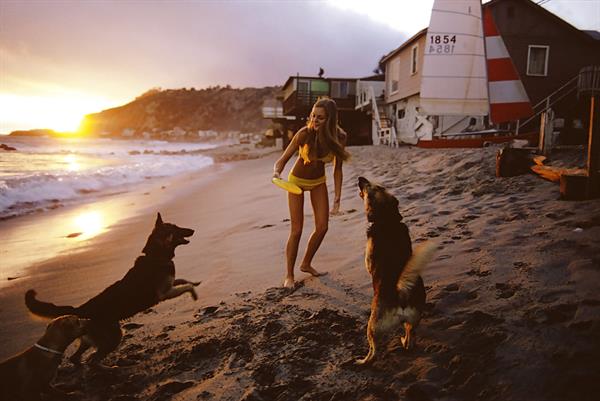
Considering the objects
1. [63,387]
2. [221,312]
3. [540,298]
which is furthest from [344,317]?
[63,387]

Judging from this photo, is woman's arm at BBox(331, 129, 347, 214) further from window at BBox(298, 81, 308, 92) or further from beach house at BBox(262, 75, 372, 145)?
window at BBox(298, 81, 308, 92)

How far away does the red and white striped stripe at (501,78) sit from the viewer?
36.8 ft

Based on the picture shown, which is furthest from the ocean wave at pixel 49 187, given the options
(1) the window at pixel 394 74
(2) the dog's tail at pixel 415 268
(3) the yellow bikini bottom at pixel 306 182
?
(1) the window at pixel 394 74

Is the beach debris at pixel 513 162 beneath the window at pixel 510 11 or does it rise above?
beneath

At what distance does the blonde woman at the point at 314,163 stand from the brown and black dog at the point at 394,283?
162 centimetres

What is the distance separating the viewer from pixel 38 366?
233 centimetres

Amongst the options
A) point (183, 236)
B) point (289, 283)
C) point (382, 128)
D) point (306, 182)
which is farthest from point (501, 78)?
point (382, 128)

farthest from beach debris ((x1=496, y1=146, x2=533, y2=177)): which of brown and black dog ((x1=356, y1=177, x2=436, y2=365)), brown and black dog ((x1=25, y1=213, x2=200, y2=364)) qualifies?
brown and black dog ((x1=25, y1=213, x2=200, y2=364))

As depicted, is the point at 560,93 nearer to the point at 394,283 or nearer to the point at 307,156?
the point at 307,156

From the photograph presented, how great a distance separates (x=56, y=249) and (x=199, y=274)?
301cm

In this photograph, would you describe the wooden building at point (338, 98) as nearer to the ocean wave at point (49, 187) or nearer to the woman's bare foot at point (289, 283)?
the ocean wave at point (49, 187)

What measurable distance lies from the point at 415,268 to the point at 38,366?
2596mm

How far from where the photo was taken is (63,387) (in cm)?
260

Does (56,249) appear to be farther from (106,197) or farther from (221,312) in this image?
(106,197)
